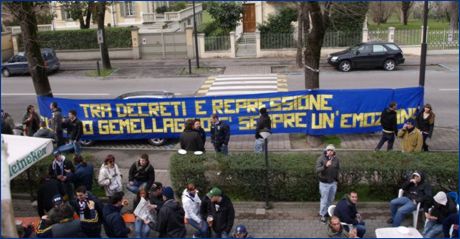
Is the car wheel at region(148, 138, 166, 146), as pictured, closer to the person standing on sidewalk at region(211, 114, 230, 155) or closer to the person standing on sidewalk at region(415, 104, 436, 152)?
the person standing on sidewalk at region(211, 114, 230, 155)

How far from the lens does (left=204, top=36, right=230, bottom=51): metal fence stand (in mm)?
31656

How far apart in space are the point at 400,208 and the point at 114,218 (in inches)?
206

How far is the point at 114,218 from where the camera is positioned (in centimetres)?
894

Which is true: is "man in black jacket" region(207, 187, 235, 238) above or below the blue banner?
below

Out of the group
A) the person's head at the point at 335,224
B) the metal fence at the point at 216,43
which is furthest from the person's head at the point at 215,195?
the metal fence at the point at 216,43

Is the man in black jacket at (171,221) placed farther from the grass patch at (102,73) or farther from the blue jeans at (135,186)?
the grass patch at (102,73)

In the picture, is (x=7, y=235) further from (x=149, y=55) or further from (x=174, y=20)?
(x=174, y=20)

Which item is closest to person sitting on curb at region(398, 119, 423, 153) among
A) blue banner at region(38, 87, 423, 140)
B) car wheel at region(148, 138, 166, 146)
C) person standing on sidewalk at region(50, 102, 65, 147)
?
blue banner at region(38, 87, 423, 140)

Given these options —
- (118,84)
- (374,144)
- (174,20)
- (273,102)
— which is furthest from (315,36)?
(174,20)

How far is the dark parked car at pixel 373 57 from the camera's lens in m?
25.7

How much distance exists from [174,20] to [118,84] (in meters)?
18.8

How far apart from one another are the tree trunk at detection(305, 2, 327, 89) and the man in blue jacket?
703 cm

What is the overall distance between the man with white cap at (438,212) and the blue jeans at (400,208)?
16.6 inches

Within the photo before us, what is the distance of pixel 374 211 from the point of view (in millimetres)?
10477
